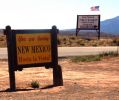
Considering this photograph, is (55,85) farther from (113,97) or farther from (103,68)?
(103,68)

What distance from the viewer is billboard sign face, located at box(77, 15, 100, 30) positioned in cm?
5572

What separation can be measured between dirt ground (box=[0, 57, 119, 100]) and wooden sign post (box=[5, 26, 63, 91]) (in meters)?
0.62

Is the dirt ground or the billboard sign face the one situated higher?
the billboard sign face

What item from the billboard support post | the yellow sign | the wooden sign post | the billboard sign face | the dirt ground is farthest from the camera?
the billboard sign face

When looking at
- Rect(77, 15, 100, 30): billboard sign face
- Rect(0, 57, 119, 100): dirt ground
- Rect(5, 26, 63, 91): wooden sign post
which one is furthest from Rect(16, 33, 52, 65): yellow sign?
Rect(77, 15, 100, 30): billboard sign face

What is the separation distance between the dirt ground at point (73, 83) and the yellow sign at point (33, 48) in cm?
85

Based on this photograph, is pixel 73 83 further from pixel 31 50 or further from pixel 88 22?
pixel 88 22

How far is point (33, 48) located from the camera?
48.5ft

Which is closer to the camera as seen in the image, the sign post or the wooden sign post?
the wooden sign post

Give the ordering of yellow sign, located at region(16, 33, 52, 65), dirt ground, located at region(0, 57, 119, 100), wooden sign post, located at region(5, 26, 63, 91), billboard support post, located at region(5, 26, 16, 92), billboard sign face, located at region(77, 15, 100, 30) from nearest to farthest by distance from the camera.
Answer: dirt ground, located at region(0, 57, 119, 100) → billboard support post, located at region(5, 26, 16, 92) → wooden sign post, located at region(5, 26, 63, 91) → yellow sign, located at region(16, 33, 52, 65) → billboard sign face, located at region(77, 15, 100, 30)

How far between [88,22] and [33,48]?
41578mm

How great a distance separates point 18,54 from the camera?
14398 millimetres

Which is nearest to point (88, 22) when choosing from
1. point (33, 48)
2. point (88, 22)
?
point (88, 22)

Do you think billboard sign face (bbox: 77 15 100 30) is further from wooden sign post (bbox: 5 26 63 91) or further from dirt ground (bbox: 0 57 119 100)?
wooden sign post (bbox: 5 26 63 91)
